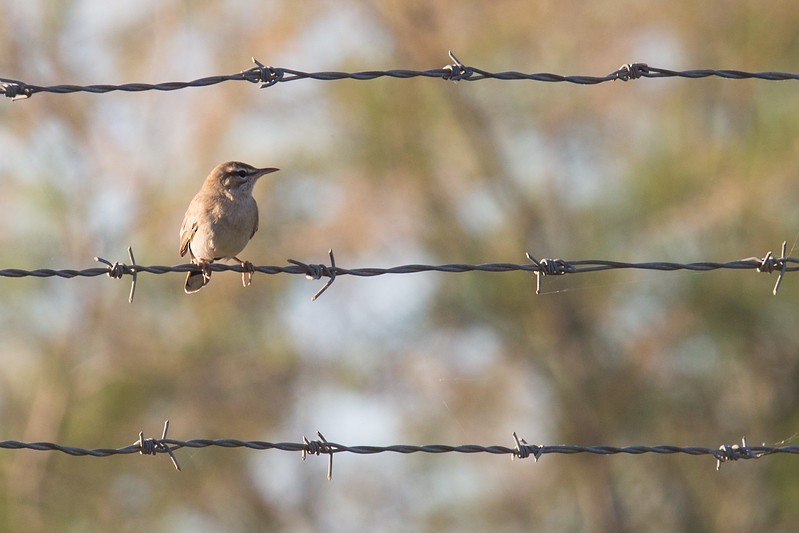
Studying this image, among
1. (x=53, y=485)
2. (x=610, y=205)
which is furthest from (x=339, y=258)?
(x=53, y=485)

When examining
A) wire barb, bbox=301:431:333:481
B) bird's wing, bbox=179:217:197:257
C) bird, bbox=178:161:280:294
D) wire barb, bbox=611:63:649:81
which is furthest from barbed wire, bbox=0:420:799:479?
bird's wing, bbox=179:217:197:257

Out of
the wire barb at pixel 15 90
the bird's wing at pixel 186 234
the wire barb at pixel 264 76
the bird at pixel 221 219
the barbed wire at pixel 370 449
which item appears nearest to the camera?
the barbed wire at pixel 370 449

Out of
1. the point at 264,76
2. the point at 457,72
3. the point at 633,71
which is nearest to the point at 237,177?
the point at 264,76

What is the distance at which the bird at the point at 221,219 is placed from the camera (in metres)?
7.88

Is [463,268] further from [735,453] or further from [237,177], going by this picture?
[237,177]

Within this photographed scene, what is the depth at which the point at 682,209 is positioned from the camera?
47.6 feet

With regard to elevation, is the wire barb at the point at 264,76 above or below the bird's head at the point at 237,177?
below

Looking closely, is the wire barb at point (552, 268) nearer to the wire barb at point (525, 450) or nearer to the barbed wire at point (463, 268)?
the barbed wire at point (463, 268)

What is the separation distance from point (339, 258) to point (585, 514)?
4718 millimetres

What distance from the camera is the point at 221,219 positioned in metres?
7.87

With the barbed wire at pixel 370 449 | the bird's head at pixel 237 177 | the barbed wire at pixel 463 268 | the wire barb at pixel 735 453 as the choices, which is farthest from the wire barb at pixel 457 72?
the bird's head at pixel 237 177

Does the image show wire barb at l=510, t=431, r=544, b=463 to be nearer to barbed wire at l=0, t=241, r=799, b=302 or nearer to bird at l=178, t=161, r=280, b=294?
barbed wire at l=0, t=241, r=799, b=302

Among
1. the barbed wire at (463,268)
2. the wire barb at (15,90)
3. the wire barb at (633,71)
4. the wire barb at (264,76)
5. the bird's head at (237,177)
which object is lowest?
the barbed wire at (463,268)

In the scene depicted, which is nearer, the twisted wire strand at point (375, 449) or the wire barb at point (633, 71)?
the twisted wire strand at point (375, 449)
